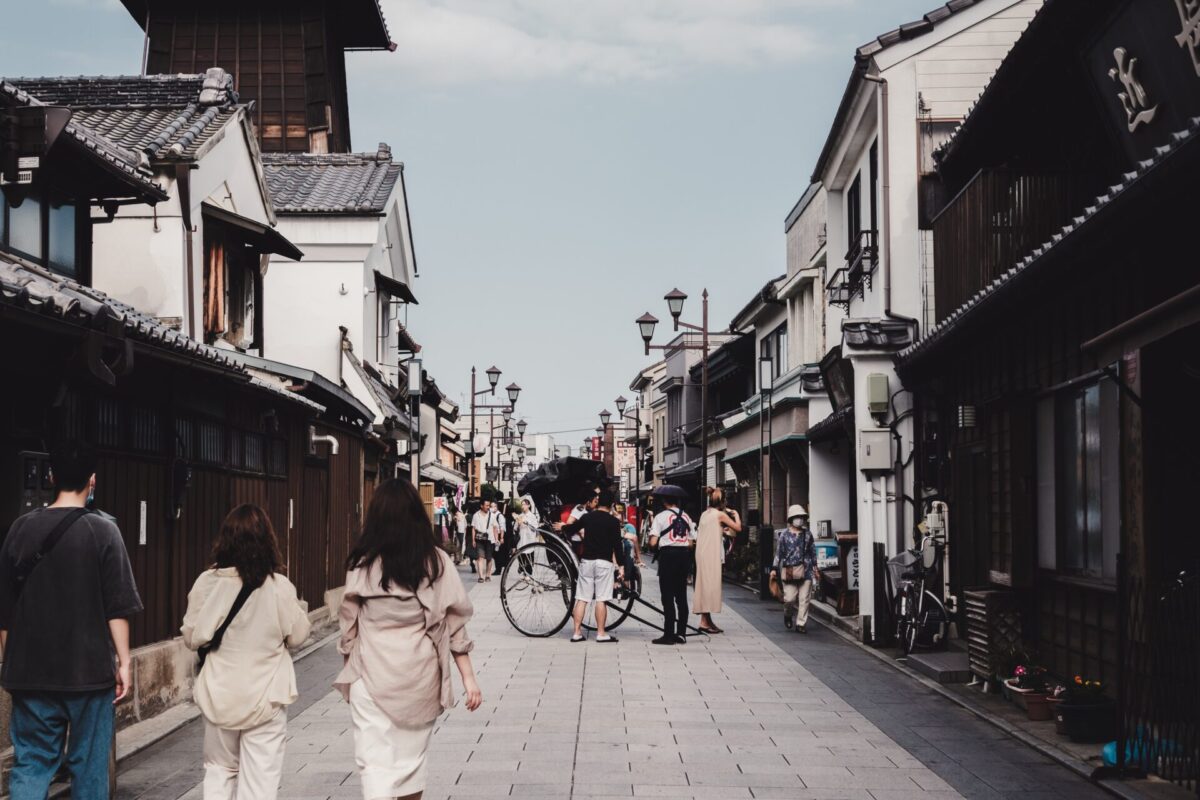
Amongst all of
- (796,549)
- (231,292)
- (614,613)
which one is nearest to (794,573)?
(796,549)

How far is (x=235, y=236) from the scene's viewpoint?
1759 centimetres

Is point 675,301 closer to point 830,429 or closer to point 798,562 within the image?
point 830,429

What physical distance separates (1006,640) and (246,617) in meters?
7.63

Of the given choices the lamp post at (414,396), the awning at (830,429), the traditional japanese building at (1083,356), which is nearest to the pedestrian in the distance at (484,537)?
the lamp post at (414,396)

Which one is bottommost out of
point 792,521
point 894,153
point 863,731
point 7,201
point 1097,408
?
point 863,731

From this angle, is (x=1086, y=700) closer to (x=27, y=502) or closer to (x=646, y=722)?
(x=646, y=722)

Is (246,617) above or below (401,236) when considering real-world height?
below

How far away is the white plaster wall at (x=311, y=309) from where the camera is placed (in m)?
26.2

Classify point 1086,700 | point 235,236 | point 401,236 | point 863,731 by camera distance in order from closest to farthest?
point 1086,700
point 863,731
point 235,236
point 401,236

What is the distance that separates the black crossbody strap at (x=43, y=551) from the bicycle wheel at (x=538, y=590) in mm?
11405

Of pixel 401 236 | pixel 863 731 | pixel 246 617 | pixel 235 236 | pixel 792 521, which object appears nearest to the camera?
pixel 246 617

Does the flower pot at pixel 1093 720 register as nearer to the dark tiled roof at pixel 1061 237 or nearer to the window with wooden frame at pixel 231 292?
the dark tiled roof at pixel 1061 237

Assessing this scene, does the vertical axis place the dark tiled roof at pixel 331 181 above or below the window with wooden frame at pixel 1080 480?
above

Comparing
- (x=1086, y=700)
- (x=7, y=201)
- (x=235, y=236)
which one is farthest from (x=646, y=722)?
(x=235, y=236)
